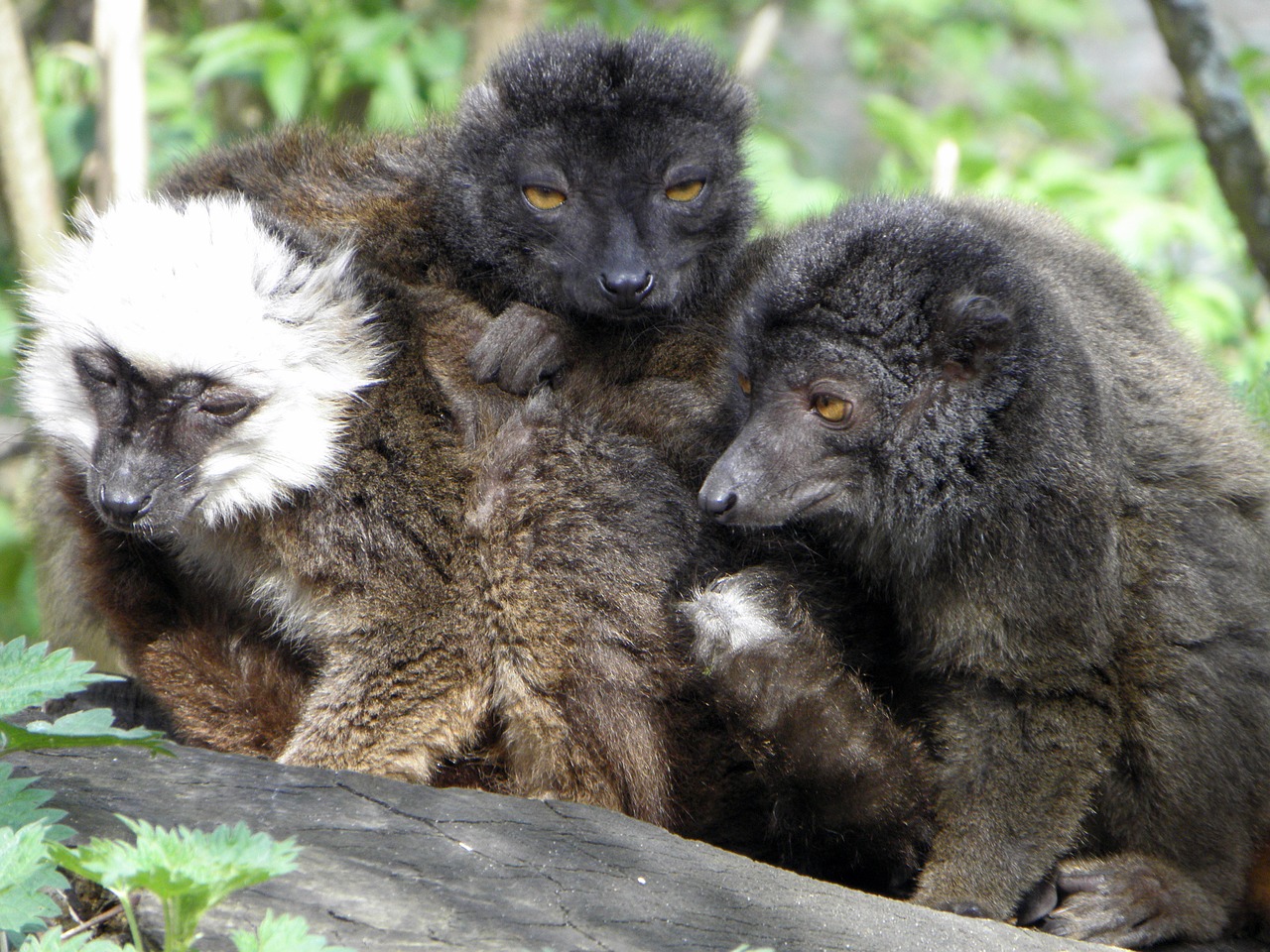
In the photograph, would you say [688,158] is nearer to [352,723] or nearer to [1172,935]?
[352,723]

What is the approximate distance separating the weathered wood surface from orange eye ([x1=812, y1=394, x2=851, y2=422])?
120cm

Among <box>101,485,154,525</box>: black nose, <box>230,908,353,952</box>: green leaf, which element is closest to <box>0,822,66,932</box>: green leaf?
<box>230,908,353,952</box>: green leaf

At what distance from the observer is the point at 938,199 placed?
13.9 feet

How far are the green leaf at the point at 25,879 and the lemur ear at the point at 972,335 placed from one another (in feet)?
8.05

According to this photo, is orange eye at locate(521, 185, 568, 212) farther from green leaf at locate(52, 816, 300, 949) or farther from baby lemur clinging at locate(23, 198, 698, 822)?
green leaf at locate(52, 816, 300, 949)

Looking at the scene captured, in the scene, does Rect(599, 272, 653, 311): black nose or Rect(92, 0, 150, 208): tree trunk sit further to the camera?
Rect(92, 0, 150, 208): tree trunk

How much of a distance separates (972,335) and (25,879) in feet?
8.39

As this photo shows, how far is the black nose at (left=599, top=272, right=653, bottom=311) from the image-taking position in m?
4.05

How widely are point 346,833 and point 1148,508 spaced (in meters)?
2.22

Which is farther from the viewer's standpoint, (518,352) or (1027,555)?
(518,352)

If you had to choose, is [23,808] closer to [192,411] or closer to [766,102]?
[192,411]

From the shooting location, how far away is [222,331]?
364 cm

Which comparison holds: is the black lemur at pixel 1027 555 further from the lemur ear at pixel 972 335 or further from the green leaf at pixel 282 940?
the green leaf at pixel 282 940

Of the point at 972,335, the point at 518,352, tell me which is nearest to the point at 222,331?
the point at 518,352
